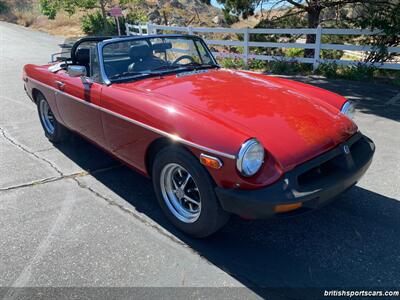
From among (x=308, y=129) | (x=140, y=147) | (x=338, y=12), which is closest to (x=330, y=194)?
(x=308, y=129)

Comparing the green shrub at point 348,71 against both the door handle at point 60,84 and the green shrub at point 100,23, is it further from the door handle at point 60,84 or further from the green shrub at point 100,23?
the green shrub at point 100,23

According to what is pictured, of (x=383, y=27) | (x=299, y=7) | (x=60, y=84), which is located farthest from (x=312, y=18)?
(x=60, y=84)

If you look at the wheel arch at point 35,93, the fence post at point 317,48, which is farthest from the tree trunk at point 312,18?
the wheel arch at point 35,93

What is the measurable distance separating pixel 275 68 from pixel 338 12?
3373 mm

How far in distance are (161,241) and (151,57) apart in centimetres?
211

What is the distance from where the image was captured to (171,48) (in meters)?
4.40

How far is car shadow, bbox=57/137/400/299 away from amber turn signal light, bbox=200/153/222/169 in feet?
2.43

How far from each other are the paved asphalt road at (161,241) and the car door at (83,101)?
1.83ft

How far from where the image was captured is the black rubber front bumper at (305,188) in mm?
2438

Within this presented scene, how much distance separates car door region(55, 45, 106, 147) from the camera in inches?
148

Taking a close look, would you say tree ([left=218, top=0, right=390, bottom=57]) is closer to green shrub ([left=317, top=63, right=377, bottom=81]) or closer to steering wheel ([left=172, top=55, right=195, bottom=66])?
green shrub ([left=317, top=63, right=377, bottom=81])

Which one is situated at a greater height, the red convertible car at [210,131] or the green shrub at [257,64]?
the red convertible car at [210,131]

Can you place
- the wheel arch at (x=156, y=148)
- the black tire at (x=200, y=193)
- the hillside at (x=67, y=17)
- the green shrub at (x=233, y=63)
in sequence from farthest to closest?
the hillside at (x=67, y=17)
the green shrub at (x=233, y=63)
the wheel arch at (x=156, y=148)
the black tire at (x=200, y=193)

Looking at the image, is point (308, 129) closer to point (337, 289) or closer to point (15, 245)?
point (337, 289)
